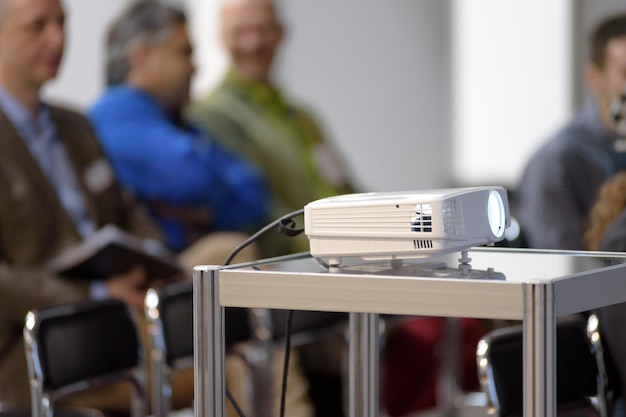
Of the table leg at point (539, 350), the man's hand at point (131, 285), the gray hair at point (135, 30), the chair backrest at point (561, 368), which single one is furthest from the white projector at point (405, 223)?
the gray hair at point (135, 30)

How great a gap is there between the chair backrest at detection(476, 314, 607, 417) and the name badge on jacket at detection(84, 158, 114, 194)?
1732mm

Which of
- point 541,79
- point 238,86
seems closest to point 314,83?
point 238,86

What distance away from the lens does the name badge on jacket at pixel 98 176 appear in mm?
3275

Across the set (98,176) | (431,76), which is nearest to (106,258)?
(98,176)

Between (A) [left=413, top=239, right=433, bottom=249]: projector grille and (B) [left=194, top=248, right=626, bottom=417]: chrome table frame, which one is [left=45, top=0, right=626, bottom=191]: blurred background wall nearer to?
(B) [left=194, top=248, right=626, bottom=417]: chrome table frame

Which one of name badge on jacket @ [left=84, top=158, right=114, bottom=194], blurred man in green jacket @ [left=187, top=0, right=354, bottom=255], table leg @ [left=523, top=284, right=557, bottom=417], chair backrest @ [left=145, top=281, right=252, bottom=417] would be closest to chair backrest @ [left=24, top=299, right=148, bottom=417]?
chair backrest @ [left=145, top=281, right=252, bottom=417]

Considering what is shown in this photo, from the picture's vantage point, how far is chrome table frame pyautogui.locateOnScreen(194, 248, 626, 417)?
48.8 inches

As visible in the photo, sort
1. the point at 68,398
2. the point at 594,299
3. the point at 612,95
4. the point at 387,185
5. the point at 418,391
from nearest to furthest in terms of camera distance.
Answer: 1. the point at 594,299
2. the point at 68,398
3. the point at 612,95
4. the point at 418,391
5. the point at 387,185

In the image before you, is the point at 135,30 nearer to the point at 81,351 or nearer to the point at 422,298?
the point at 81,351

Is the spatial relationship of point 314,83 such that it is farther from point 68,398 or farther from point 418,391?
point 68,398

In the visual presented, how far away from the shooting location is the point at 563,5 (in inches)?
152

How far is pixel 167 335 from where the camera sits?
7.91 feet

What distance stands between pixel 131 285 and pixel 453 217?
211 cm

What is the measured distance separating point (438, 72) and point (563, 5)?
2.09 ft
